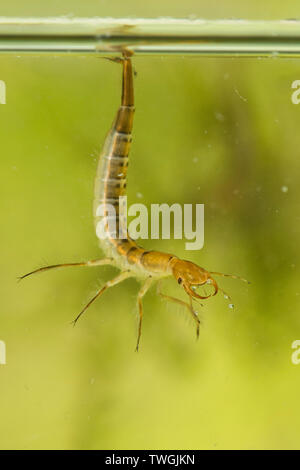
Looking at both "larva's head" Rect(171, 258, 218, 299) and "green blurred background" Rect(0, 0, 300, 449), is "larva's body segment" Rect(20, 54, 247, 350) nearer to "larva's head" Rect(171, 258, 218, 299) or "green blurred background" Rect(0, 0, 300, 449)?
"larva's head" Rect(171, 258, 218, 299)

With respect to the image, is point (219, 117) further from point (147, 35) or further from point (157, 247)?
point (157, 247)

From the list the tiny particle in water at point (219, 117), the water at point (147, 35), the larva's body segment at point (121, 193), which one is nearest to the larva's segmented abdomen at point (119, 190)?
the larva's body segment at point (121, 193)

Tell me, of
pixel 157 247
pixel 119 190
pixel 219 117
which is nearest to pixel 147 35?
pixel 219 117

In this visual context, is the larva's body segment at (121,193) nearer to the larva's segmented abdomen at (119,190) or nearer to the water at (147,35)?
the larva's segmented abdomen at (119,190)

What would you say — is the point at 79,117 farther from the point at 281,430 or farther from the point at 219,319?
the point at 281,430

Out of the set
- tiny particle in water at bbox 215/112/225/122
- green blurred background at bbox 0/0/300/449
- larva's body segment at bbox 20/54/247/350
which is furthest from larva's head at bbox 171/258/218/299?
tiny particle in water at bbox 215/112/225/122

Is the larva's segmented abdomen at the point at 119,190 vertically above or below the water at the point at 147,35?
below

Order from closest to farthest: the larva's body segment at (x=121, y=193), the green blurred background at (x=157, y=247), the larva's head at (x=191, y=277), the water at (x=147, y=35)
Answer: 1. the larva's head at (x=191, y=277)
2. the larva's body segment at (x=121, y=193)
3. the water at (x=147, y=35)
4. the green blurred background at (x=157, y=247)
